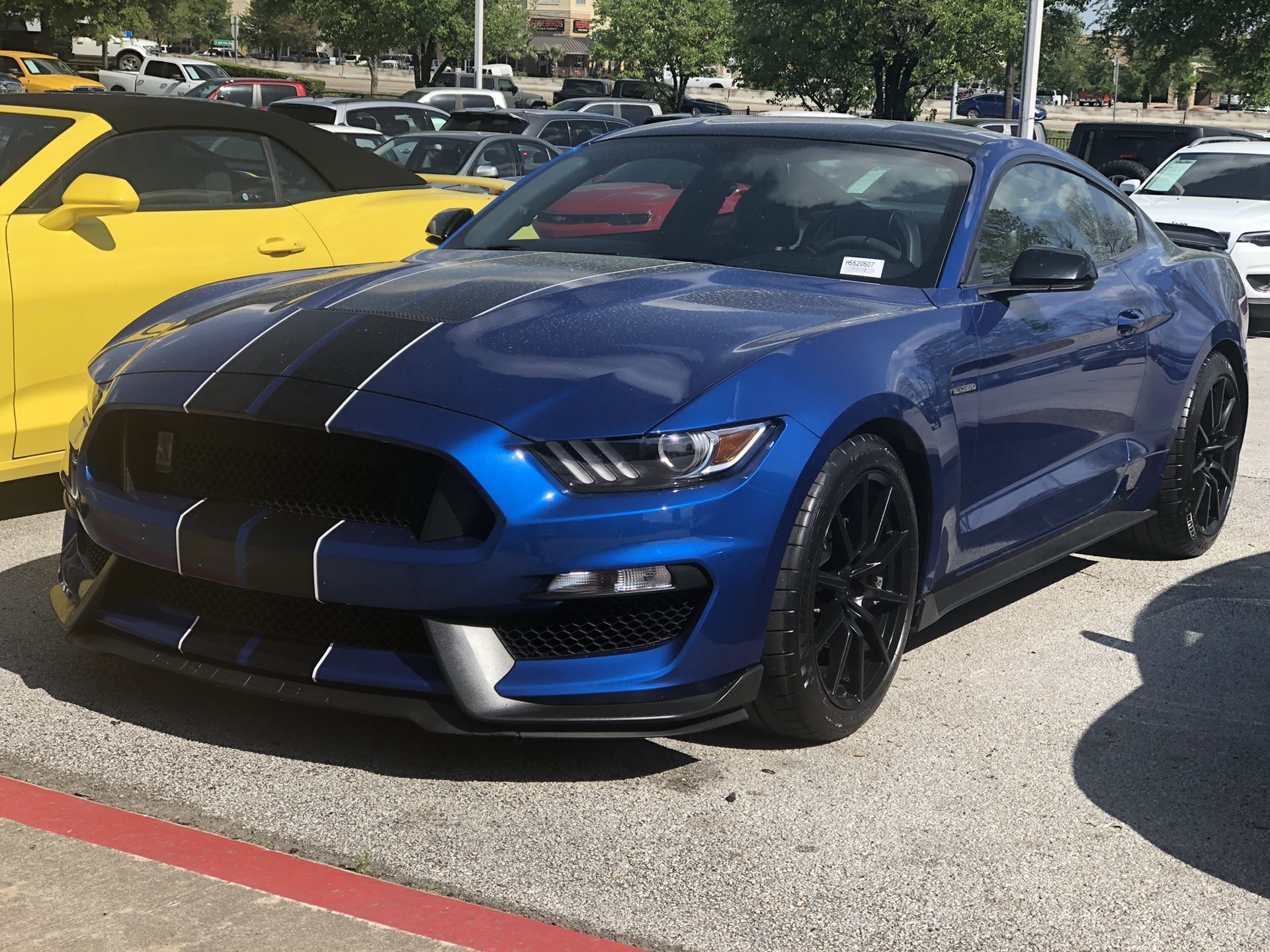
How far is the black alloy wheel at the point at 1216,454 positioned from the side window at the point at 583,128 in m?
16.0

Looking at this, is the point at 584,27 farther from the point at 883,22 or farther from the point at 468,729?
the point at 468,729

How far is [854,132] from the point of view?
4.98 m

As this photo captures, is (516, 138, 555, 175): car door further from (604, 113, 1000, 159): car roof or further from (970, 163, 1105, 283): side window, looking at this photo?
(970, 163, 1105, 283): side window

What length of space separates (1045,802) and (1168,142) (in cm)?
1918

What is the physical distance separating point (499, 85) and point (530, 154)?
35.6 metres

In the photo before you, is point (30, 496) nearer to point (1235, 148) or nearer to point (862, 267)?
point (862, 267)

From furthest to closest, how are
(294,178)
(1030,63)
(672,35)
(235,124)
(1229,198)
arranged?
(672,35), (1030,63), (1229,198), (294,178), (235,124)

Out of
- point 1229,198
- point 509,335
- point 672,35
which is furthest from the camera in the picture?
point 672,35

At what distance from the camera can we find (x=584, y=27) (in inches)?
5217

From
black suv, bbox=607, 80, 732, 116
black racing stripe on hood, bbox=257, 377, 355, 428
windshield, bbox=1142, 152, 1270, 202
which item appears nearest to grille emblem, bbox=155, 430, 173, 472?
black racing stripe on hood, bbox=257, 377, 355, 428

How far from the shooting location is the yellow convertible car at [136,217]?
5602 millimetres

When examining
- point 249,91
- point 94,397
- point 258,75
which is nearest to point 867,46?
point 249,91

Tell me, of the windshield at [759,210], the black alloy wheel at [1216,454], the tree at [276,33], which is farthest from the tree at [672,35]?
the windshield at [759,210]

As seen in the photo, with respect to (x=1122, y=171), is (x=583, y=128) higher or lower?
higher
